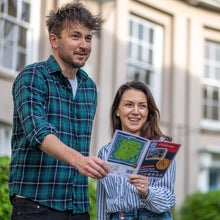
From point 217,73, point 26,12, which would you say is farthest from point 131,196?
point 217,73

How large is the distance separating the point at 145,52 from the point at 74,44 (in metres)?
8.60

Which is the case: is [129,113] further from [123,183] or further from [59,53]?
[59,53]

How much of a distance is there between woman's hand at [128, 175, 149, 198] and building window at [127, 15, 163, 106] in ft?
26.0

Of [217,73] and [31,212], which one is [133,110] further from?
[217,73]

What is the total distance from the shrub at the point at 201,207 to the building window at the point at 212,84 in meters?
2.43

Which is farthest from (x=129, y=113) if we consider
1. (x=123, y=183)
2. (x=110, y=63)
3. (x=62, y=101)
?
(x=110, y=63)

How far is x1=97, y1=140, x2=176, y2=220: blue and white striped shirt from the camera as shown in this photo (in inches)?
122

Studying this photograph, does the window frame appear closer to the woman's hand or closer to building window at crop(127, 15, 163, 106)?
building window at crop(127, 15, 163, 106)

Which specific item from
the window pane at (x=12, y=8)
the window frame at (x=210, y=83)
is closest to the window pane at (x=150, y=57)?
the window frame at (x=210, y=83)

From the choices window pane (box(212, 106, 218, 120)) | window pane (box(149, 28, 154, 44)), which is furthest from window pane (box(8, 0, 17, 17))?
window pane (box(212, 106, 218, 120))

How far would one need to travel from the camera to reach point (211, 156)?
12141 millimetres

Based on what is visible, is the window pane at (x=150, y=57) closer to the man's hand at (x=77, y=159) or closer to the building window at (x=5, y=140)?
the building window at (x=5, y=140)

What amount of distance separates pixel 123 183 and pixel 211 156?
9203mm

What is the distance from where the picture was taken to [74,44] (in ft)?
9.47
